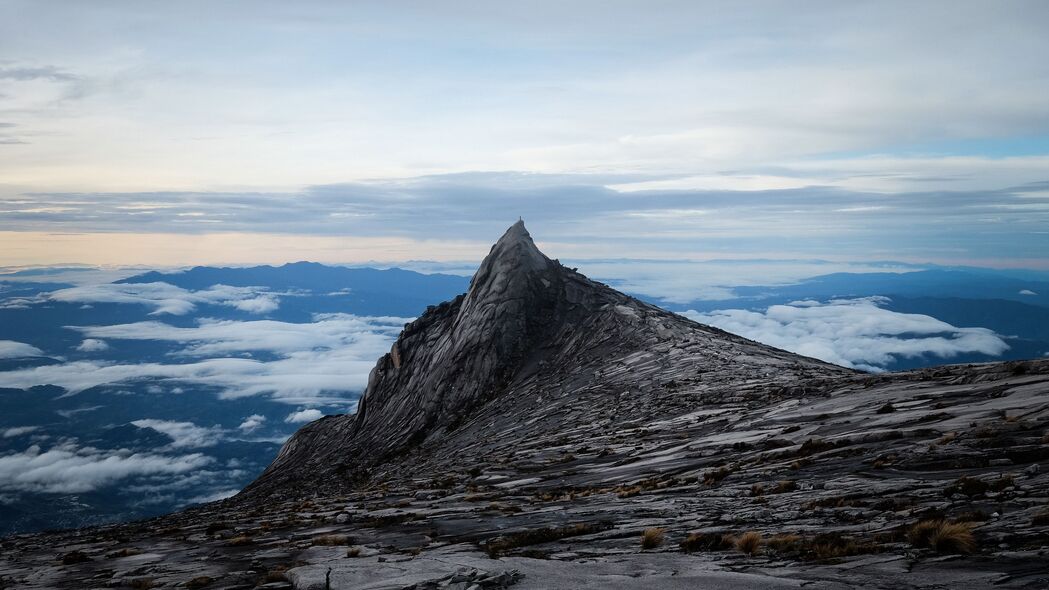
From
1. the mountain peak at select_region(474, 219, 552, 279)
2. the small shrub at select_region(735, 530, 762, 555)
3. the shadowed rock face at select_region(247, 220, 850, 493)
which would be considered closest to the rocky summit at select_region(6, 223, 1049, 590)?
the small shrub at select_region(735, 530, 762, 555)

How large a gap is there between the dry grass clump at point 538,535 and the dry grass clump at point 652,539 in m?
2.63

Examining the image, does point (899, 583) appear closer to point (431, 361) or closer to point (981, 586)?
point (981, 586)

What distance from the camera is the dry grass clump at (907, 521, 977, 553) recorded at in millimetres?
13469

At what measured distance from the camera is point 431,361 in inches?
3504

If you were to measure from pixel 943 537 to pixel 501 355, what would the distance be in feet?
228

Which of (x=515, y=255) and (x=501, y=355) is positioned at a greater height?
(x=515, y=255)

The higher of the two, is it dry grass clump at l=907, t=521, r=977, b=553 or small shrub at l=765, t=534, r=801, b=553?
dry grass clump at l=907, t=521, r=977, b=553

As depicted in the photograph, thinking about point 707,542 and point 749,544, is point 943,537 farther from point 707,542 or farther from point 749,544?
point 707,542

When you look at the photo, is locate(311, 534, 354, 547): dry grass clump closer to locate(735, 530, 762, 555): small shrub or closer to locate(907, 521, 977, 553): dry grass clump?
locate(735, 530, 762, 555): small shrub

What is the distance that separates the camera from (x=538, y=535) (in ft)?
66.8

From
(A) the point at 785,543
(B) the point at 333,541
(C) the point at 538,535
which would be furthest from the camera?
(B) the point at 333,541

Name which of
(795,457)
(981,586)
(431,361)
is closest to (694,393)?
(795,457)

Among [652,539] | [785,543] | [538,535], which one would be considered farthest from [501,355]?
[785,543]

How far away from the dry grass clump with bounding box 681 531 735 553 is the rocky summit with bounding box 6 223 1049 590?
5 centimetres
